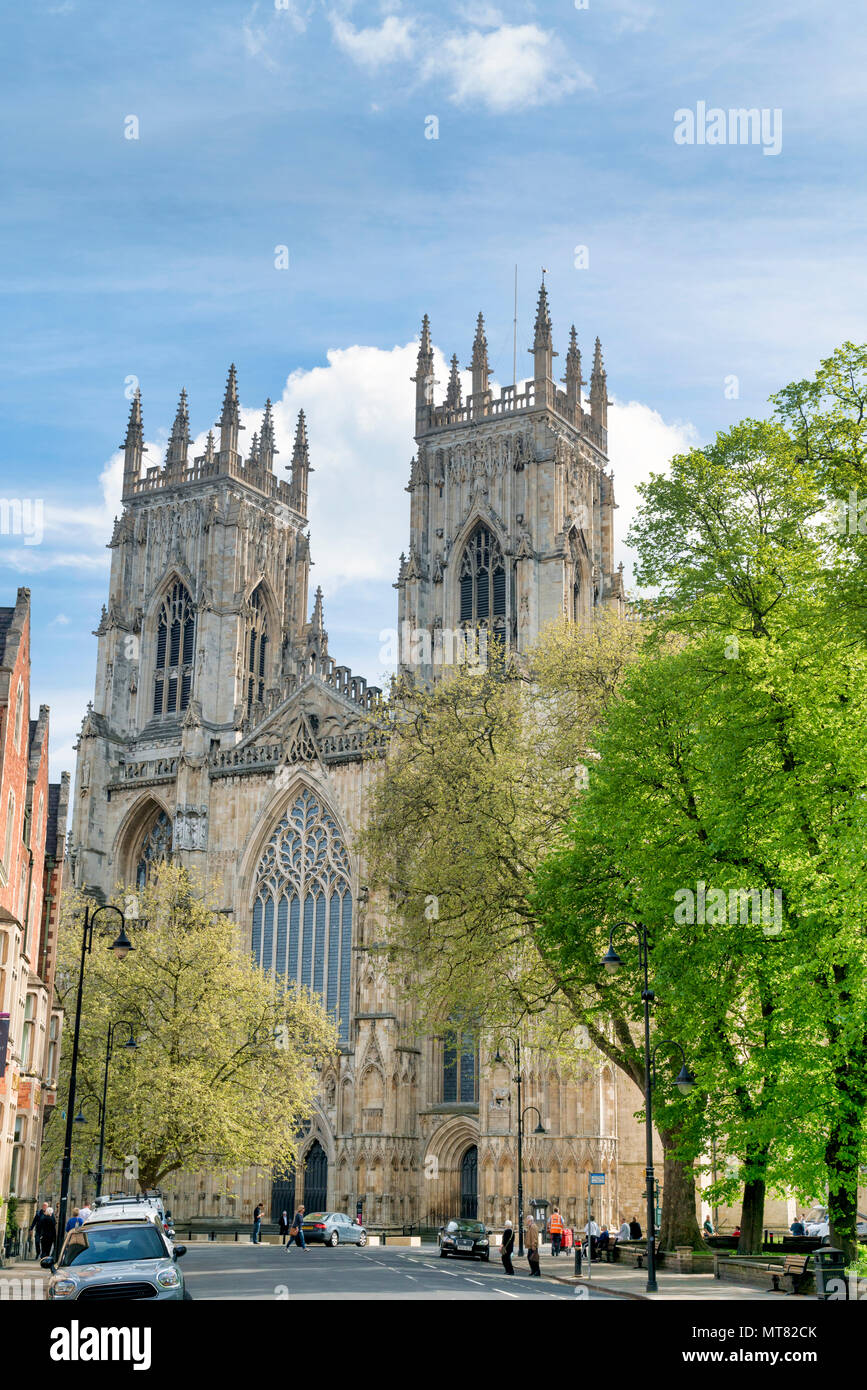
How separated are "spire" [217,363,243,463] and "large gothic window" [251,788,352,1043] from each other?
65.6ft

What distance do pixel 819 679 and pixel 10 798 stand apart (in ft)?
58.3

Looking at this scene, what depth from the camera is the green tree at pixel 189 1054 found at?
139 feet

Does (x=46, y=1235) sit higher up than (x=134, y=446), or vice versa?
(x=134, y=446)

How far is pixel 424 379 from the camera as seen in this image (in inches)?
2699

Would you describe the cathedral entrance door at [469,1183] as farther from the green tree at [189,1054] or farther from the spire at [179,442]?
the spire at [179,442]

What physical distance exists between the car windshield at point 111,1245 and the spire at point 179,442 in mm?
60002

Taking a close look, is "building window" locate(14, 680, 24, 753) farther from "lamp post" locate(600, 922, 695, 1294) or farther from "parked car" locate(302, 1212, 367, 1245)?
"parked car" locate(302, 1212, 367, 1245)

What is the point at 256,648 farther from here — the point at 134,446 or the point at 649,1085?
the point at 649,1085

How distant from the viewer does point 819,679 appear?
77.5 feet

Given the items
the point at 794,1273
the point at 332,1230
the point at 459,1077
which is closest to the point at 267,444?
the point at 459,1077

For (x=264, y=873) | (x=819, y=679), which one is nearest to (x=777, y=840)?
(x=819, y=679)
